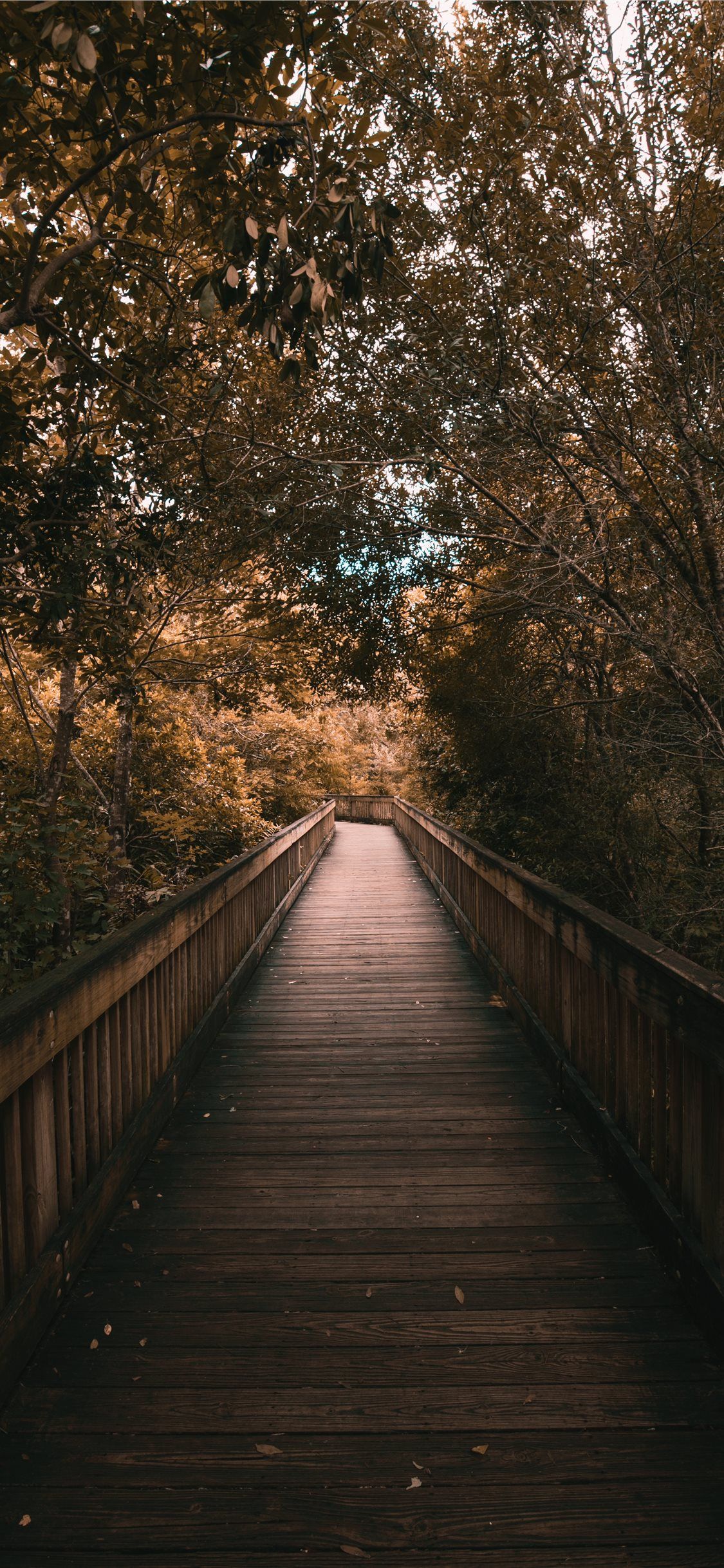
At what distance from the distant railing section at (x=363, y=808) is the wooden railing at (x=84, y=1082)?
Result: 1255 inches

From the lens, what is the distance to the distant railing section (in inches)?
1480

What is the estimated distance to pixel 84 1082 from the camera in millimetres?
2848

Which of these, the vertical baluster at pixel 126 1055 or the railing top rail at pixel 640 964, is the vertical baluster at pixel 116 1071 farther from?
the railing top rail at pixel 640 964

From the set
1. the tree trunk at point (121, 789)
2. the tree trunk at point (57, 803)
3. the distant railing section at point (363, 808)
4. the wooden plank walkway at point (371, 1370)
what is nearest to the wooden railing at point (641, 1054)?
the wooden plank walkway at point (371, 1370)

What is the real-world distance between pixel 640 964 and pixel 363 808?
36572 millimetres

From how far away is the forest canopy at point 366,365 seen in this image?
3.37m

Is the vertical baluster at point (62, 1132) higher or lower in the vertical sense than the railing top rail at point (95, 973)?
lower

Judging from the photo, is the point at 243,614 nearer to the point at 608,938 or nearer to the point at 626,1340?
the point at 608,938

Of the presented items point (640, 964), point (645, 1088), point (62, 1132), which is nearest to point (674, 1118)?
point (645, 1088)

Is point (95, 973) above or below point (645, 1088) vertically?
above

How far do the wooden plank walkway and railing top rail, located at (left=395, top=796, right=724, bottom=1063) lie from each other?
807 millimetres

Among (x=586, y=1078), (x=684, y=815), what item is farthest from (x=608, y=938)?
(x=684, y=815)

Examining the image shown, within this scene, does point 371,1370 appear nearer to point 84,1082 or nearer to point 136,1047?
point 84,1082

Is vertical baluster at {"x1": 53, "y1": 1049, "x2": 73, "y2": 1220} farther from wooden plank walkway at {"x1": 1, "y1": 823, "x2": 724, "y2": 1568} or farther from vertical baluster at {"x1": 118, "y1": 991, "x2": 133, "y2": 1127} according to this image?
vertical baluster at {"x1": 118, "y1": 991, "x2": 133, "y2": 1127}
